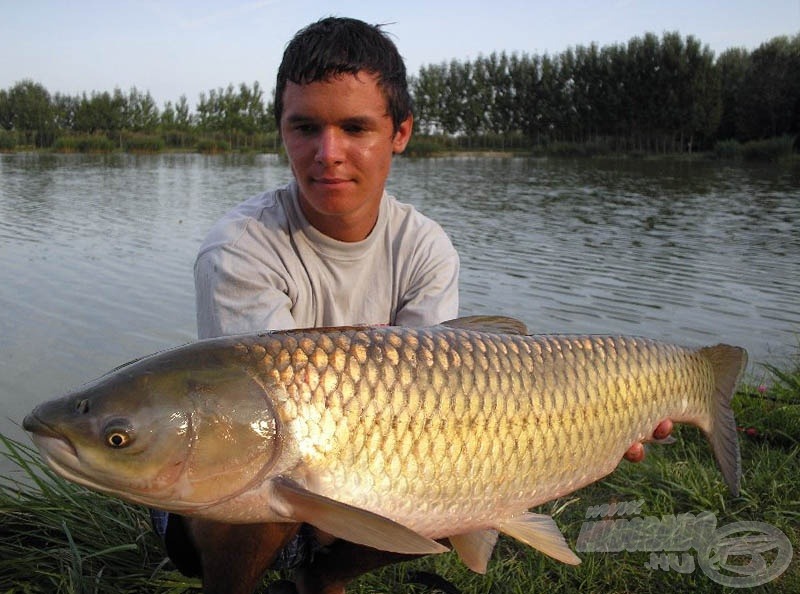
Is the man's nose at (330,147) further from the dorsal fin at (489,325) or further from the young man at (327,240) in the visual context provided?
the dorsal fin at (489,325)

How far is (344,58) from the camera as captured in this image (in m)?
2.08

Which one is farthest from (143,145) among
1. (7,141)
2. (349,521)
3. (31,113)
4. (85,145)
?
(349,521)

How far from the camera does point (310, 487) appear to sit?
1375 millimetres

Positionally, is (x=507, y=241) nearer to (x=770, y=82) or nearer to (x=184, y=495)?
(x=184, y=495)

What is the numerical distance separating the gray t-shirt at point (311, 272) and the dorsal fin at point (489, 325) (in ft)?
1.63

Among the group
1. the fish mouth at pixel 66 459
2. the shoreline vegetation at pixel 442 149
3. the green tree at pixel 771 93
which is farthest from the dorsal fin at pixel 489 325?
the green tree at pixel 771 93

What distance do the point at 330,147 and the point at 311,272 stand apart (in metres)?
0.37

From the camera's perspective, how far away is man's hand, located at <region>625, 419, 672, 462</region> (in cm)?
185

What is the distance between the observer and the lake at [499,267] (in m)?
6.02

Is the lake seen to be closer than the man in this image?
No

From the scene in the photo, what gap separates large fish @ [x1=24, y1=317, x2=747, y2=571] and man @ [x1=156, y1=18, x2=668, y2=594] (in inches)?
16.5

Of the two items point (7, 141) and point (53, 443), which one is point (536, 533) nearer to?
point (53, 443)

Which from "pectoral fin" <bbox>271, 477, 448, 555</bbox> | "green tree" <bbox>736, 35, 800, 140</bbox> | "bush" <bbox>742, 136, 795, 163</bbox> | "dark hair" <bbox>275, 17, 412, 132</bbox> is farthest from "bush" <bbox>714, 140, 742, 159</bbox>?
"pectoral fin" <bbox>271, 477, 448, 555</bbox>

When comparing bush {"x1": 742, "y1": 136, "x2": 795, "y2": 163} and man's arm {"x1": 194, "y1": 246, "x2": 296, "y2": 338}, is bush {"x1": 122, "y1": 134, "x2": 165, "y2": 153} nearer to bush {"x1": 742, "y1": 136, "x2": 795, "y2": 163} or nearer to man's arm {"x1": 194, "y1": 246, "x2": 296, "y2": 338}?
bush {"x1": 742, "y1": 136, "x2": 795, "y2": 163}
